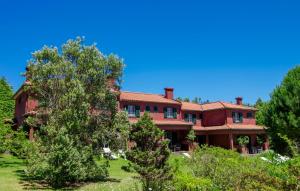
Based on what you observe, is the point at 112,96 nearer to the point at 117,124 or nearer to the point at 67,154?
the point at 117,124

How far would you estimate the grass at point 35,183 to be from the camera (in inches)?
714

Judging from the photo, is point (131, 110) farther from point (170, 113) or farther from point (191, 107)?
point (191, 107)

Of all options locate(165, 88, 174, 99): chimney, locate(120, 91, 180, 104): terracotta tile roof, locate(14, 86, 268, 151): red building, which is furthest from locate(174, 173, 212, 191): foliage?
locate(165, 88, 174, 99): chimney

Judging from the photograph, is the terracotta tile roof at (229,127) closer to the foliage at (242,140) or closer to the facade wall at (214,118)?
the facade wall at (214,118)

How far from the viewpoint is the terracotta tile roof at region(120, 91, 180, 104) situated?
42.6m

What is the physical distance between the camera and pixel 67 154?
1931 centimetres

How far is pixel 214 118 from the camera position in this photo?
5053cm

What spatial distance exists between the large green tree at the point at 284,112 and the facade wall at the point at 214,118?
1571 cm

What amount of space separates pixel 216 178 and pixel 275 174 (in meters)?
3.24

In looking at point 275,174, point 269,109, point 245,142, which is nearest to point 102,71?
point 275,174

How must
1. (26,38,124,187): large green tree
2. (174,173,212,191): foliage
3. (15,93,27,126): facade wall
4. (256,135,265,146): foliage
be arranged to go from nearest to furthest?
(174,173,212,191): foliage < (26,38,124,187): large green tree < (15,93,27,126): facade wall < (256,135,265,146): foliage

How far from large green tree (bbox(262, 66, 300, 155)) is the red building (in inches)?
487

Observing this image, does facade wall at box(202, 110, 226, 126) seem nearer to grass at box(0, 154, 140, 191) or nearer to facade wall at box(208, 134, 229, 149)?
facade wall at box(208, 134, 229, 149)

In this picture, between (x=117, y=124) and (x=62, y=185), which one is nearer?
(x=62, y=185)
